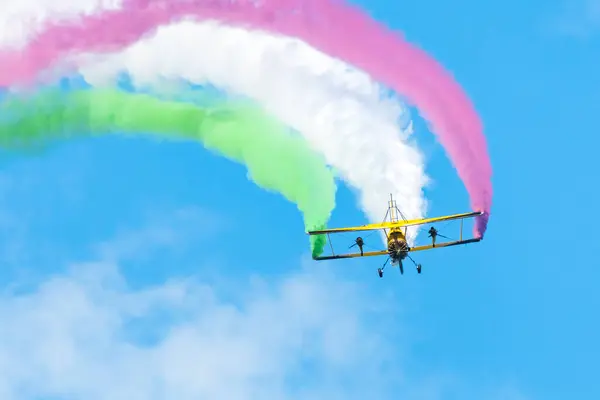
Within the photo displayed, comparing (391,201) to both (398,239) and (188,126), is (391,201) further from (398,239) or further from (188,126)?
(188,126)

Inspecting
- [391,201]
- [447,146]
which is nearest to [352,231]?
[391,201]

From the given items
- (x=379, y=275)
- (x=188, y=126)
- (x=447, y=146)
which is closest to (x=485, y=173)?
(x=447, y=146)

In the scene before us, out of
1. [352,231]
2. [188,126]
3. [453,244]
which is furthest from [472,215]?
[188,126]

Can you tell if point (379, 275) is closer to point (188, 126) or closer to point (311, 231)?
point (311, 231)

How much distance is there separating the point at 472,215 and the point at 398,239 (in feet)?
11.3

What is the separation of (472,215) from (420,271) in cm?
340

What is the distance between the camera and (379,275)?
56594mm

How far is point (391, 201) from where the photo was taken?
58188 millimetres

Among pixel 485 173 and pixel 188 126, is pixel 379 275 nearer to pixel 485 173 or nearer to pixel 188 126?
pixel 485 173

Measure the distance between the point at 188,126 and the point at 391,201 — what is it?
9.83 metres

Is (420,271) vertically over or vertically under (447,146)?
under

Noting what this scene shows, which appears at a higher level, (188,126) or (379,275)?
(188,126)

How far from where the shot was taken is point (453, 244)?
2258 inches

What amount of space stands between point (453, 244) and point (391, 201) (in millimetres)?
3430
